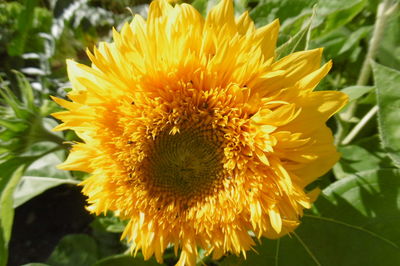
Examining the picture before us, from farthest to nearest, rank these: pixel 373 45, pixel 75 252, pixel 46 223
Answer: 1. pixel 46 223
2. pixel 75 252
3. pixel 373 45

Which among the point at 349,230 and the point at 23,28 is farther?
the point at 23,28

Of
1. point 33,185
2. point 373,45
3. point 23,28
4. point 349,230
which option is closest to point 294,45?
point 373,45

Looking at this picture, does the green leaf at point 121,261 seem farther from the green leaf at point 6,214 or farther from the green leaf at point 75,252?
the green leaf at point 75,252

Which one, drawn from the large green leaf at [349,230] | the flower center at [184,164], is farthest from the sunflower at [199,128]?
the large green leaf at [349,230]

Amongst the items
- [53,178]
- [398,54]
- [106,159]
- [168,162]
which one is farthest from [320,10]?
[53,178]

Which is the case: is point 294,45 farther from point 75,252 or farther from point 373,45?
point 75,252

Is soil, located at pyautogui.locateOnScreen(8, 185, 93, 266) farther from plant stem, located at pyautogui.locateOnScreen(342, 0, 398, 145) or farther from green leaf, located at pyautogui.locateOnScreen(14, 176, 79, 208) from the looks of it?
plant stem, located at pyautogui.locateOnScreen(342, 0, 398, 145)

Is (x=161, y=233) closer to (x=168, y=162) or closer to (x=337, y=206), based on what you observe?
(x=168, y=162)
